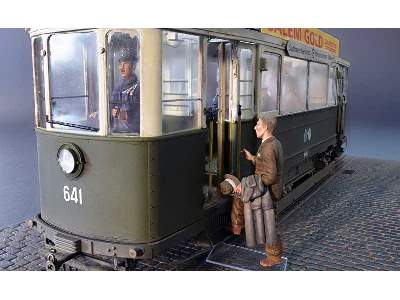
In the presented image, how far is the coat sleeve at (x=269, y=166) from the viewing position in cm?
465

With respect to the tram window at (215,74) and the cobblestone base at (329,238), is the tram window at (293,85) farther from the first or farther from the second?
the cobblestone base at (329,238)

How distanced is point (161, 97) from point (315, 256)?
9.41ft

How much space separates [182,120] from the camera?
477 cm

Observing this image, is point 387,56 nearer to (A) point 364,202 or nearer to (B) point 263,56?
(A) point 364,202

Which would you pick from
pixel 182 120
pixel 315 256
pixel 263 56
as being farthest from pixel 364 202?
pixel 182 120

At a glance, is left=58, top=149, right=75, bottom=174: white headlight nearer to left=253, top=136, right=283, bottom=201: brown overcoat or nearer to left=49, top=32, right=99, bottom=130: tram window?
left=49, top=32, right=99, bottom=130: tram window

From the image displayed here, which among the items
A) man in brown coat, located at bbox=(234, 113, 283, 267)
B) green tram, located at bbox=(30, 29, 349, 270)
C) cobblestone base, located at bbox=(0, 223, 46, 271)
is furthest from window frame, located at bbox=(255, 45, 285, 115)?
cobblestone base, located at bbox=(0, 223, 46, 271)

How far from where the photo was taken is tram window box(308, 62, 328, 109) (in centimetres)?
849

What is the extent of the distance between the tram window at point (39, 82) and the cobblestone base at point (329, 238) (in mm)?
1787

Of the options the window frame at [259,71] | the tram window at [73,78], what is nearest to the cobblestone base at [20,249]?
the tram window at [73,78]

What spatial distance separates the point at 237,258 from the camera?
5.34m

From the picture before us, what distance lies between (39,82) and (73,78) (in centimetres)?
59

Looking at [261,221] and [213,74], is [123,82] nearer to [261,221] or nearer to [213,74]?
[213,74]

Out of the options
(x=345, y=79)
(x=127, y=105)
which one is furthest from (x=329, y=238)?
(x=345, y=79)
